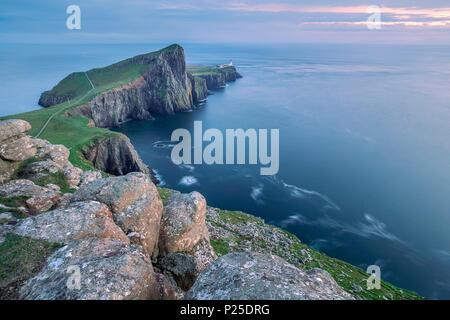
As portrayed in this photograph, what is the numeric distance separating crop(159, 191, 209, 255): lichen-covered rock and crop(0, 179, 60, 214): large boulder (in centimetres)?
1022

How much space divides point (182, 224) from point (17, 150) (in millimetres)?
23744

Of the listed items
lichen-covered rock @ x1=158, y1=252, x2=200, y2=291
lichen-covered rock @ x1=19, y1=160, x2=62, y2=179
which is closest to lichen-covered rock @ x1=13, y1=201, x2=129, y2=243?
lichen-covered rock @ x1=158, y1=252, x2=200, y2=291

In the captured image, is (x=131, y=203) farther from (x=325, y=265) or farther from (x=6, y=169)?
(x=325, y=265)

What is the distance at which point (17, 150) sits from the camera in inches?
1217

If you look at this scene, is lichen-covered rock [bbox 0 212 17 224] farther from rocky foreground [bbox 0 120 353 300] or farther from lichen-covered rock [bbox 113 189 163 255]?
lichen-covered rock [bbox 113 189 163 255]

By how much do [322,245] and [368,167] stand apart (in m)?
50.3

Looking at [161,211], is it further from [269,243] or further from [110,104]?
[110,104]

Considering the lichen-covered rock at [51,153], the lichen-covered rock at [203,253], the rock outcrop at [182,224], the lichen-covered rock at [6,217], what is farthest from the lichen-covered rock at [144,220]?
the lichen-covered rock at [51,153]

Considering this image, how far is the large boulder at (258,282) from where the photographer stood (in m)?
11.4

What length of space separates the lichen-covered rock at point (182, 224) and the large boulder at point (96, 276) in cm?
814

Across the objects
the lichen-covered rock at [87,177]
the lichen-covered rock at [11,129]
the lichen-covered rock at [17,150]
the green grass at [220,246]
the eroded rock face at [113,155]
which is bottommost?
the green grass at [220,246]

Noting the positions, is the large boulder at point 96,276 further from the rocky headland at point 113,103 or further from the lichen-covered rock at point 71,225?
the rocky headland at point 113,103

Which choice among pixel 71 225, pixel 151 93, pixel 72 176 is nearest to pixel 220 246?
pixel 72 176

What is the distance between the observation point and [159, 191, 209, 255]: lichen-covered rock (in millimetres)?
22969
